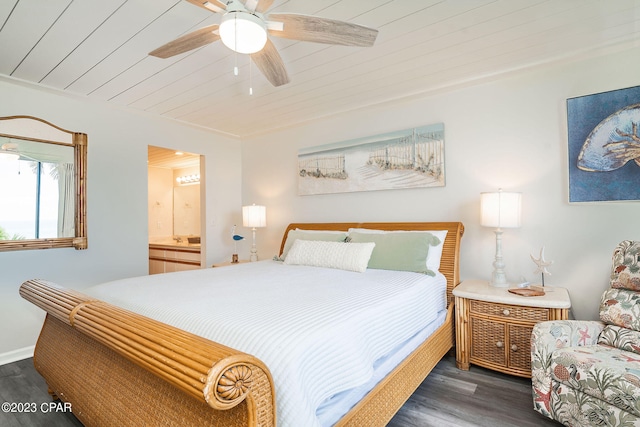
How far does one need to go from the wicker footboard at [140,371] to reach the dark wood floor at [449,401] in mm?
236

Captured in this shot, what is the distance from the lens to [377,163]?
3.43 metres

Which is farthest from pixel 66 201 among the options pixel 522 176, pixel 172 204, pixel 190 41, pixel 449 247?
pixel 522 176

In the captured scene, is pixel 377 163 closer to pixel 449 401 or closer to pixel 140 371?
pixel 449 401

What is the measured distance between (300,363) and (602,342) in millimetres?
1882

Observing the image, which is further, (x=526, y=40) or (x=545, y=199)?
(x=545, y=199)

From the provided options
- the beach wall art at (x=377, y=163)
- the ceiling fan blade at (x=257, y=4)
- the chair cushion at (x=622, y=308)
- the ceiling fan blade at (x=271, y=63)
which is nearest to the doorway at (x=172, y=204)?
the beach wall art at (x=377, y=163)

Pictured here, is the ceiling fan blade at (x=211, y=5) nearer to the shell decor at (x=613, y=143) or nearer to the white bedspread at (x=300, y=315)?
the white bedspread at (x=300, y=315)

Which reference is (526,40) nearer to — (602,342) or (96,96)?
(602,342)

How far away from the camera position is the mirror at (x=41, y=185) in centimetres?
275

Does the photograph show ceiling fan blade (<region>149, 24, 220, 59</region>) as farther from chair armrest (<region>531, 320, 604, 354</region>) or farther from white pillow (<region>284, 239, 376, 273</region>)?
chair armrest (<region>531, 320, 604, 354</region>)

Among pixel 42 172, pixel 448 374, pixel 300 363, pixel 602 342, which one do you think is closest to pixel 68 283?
pixel 42 172

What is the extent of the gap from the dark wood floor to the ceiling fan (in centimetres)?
210

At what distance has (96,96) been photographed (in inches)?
123

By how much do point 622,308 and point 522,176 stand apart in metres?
1.15
